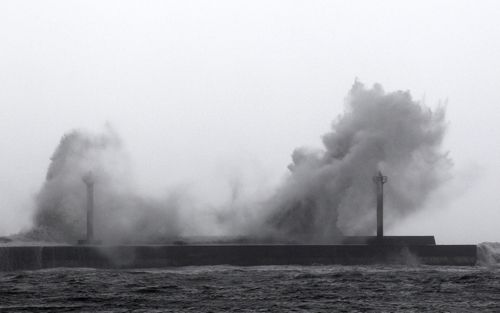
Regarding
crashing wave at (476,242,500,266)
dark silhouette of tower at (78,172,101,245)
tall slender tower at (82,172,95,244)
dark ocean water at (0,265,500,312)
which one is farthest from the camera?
crashing wave at (476,242,500,266)

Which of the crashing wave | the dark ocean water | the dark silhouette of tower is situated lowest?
the dark ocean water

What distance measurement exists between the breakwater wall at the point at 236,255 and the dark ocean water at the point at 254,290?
971 millimetres

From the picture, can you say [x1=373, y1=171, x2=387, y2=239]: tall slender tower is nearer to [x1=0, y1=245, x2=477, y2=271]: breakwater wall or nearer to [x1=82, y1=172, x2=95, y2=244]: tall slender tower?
[x1=0, y1=245, x2=477, y2=271]: breakwater wall

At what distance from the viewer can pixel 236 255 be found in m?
31.4

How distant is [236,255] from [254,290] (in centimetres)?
843

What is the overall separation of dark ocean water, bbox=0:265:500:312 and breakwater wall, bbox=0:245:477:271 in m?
0.97

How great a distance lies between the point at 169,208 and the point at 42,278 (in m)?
14.1

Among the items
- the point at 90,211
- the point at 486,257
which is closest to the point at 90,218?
the point at 90,211

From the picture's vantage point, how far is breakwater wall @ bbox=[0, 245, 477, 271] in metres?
30.3

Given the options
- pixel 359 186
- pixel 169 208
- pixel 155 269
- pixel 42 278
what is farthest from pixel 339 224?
pixel 42 278

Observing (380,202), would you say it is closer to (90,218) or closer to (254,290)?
(90,218)

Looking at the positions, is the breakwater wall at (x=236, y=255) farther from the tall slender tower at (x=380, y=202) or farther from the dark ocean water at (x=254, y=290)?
the tall slender tower at (x=380, y=202)

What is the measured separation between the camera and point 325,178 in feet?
132

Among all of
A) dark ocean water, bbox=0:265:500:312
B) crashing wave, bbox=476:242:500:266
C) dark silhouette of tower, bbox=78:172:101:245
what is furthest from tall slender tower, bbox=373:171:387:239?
dark silhouette of tower, bbox=78:172:101:245
